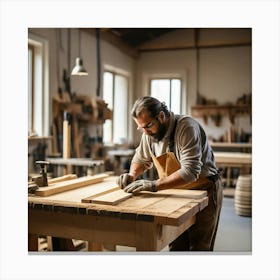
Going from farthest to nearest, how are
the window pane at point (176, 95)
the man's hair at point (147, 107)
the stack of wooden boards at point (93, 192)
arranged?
1. the window pane at point (176, 95)
2. the man's hair at point (147, 107)
3. the stack of wooden boards at point (93, 192)

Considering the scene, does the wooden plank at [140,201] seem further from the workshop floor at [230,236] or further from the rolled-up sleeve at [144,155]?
the workshop floor at [230,236]

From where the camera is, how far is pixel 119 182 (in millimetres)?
2611

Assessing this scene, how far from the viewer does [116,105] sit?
7465 mm

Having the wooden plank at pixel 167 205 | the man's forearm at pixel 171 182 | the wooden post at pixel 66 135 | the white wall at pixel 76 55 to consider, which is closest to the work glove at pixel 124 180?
the man's forearm at pixel 171 182

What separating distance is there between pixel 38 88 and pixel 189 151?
317 centimetres

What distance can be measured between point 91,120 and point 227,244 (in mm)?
3040

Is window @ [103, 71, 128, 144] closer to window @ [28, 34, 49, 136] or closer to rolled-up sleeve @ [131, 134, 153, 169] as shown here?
window @ [28, 34, 49, 136]

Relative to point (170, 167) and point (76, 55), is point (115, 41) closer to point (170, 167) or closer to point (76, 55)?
point (76, 55)

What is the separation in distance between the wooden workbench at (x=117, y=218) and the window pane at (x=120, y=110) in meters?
5.17

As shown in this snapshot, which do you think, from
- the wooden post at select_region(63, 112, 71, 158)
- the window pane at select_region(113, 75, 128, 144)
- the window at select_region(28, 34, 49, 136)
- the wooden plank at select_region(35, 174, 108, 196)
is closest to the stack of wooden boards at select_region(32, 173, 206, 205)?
the wooden plank at select_region(35, 174, 108, 196)

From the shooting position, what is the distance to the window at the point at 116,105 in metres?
7.16
